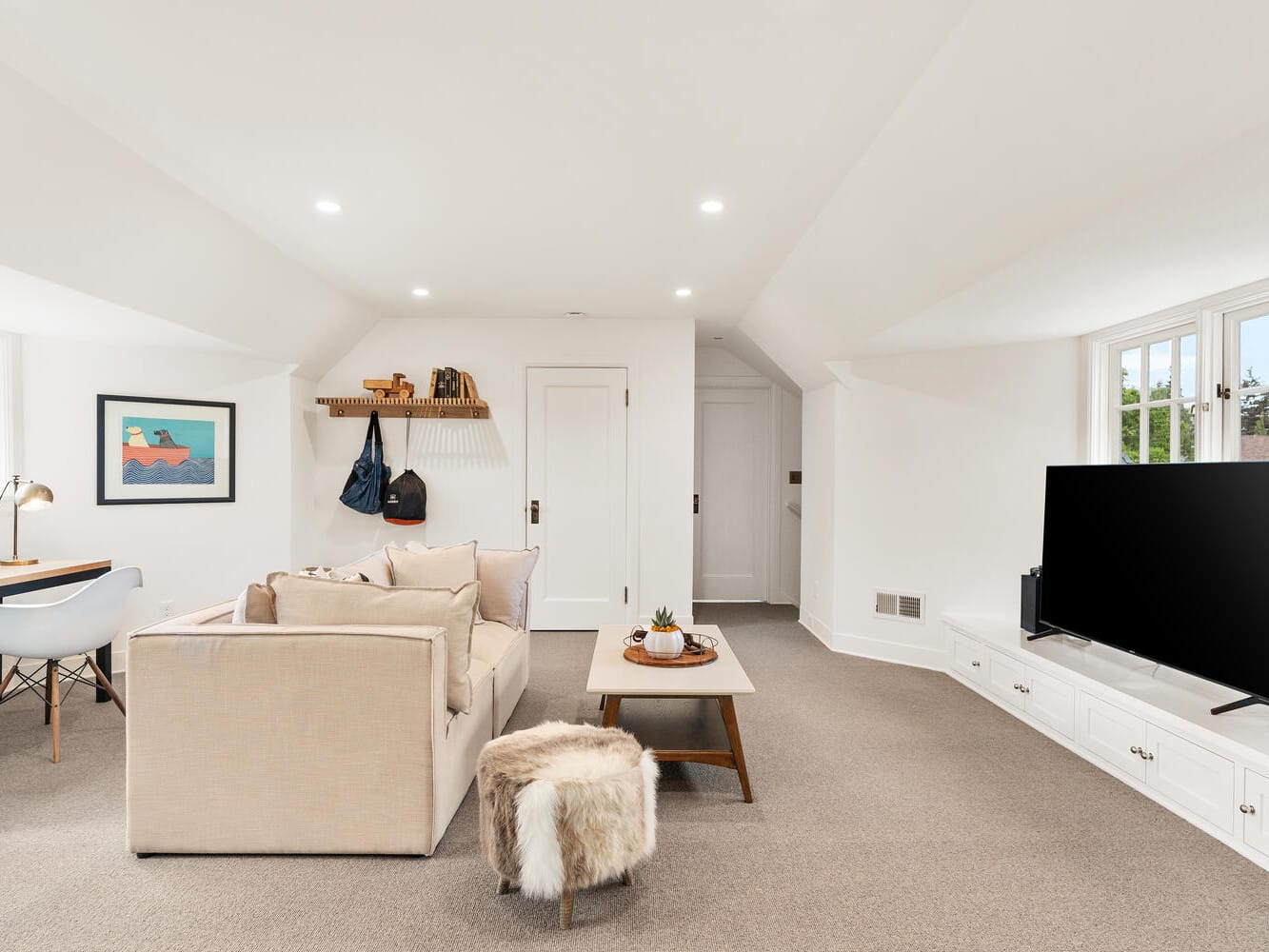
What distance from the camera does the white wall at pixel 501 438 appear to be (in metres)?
5.48

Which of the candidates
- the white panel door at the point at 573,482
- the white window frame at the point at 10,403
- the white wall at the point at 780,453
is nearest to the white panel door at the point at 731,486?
the white wall at the point at 780,453

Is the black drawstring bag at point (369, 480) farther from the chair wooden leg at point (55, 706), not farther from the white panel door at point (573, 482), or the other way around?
the chair wooden leg at point (55, 706)

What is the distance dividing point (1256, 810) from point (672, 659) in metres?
1.96

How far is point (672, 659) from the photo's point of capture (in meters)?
3.06

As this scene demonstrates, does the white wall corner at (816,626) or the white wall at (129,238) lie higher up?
the white wall at (129,238)

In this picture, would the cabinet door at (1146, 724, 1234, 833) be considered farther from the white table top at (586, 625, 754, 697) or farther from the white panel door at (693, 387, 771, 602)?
the white panel door at (693, 387, 771, 602)

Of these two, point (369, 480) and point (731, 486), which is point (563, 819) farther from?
point (731, 486)

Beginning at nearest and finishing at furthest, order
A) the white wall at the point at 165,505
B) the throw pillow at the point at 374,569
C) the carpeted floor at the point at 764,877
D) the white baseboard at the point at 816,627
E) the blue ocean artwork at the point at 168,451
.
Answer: the carpeted floor at the point at 764,877 < the throw pillow at the point at 374,569 < the white wall at the point at 165,505 < the blue ocean artwork at the point at 168,451 < the white baseboard at the point at 816,627

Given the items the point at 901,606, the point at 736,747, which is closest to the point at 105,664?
the point at 736,747

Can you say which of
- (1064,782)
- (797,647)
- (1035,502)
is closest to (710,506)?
(797,647)

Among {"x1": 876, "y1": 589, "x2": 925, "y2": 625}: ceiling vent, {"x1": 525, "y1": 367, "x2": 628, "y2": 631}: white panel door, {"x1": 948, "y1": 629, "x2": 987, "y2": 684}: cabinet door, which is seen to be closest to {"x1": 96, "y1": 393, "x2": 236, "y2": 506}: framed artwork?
{"x1": 525, "y1": 367, "x2": 628, "y2": 631}: white panel door

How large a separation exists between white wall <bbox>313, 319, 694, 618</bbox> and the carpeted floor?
2467mm

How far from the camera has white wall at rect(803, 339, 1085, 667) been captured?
437 centimetres

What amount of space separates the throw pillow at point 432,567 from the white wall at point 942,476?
259 cm
